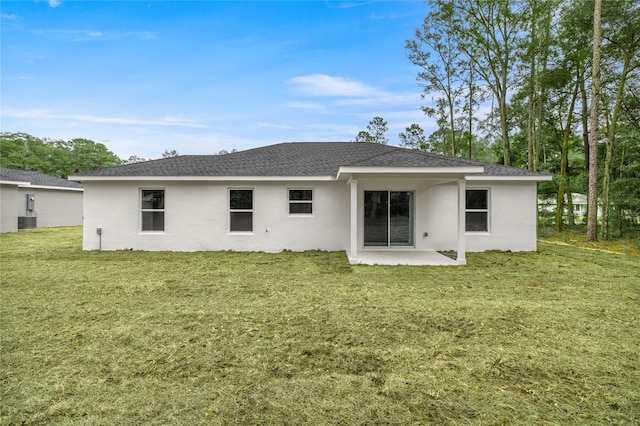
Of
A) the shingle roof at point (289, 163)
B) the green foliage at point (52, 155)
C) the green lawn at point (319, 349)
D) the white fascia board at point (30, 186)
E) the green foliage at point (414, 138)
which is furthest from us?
the green foliage at point (52, 155)

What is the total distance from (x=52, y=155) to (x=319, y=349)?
47301 millimetres

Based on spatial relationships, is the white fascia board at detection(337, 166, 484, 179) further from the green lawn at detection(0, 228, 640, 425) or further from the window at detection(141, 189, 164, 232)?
the window at detection(141, 189, 164, 232)

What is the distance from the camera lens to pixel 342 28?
50.5 ft

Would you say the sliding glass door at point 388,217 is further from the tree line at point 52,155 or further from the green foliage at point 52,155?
the green foliage at point 52,155

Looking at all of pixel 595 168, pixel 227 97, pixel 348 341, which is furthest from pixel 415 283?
pixel 227 97

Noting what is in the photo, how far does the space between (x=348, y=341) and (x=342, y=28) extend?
16.0 m

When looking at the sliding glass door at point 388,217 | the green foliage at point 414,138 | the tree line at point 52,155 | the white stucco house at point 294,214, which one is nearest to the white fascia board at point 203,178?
the white stucco house at point 294,214

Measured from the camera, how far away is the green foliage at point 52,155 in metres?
34.3

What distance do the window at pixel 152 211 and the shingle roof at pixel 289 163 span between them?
783mm

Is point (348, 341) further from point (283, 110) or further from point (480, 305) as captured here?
point (283, 110)

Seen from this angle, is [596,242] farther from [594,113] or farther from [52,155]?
[52,155]

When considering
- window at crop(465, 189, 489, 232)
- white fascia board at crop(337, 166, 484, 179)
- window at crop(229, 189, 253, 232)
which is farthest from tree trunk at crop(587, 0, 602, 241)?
window at crop(229, 189, 253, 232)

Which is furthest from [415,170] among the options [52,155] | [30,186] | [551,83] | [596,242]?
[52,155]

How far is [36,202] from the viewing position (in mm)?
18750
